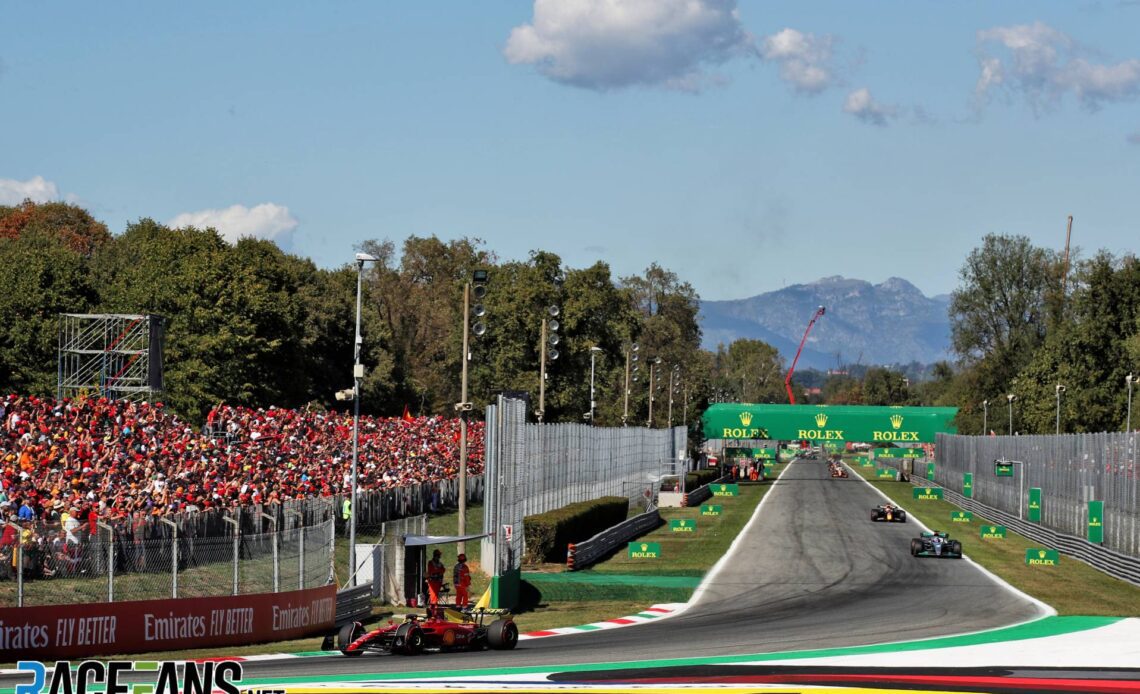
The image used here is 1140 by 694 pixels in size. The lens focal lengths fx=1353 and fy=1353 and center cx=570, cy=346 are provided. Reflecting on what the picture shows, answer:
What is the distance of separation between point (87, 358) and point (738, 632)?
161 feet

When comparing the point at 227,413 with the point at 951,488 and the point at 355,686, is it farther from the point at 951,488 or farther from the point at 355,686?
the point at 951,488

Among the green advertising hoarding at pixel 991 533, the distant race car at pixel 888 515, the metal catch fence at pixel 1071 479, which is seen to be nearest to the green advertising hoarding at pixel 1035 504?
the metal catch fence at pixel 1071 479

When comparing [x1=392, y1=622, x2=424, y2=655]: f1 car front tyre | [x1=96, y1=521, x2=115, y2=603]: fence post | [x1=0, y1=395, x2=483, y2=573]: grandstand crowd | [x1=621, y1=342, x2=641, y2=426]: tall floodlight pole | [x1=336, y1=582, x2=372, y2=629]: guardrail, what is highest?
[x1=621, y1=342, x2=641, y2=426]: tall floodlight pole

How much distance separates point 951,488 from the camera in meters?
99.0

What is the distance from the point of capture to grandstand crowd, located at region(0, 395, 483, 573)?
30141 millimetres

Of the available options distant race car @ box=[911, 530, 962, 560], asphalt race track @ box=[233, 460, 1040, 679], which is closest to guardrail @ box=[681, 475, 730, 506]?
asphalt race track @ box=[233, 460, 1040, 679]

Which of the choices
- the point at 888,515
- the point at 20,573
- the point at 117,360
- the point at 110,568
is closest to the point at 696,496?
the point at 888,515

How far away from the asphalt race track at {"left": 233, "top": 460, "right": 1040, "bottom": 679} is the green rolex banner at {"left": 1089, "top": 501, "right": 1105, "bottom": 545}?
603 centimetres

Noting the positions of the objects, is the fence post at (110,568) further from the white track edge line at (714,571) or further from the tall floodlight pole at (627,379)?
the tall floodlight pole at (627,379)

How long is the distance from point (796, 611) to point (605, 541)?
1637 centimetres

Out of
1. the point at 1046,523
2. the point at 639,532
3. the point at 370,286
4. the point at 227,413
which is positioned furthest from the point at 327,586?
the point at 370,286

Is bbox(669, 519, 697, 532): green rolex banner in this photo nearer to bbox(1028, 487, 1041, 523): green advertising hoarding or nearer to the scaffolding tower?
bbox(1028, 487, 1041, 523): green advertising hoarding

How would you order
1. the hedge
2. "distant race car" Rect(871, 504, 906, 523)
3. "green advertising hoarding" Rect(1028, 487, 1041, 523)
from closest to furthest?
Result: the hedge
"green advertising hoarding" Rect(1028, 487, 1041, 523)
"distant race car" Rect(871, 504, 906, 523)

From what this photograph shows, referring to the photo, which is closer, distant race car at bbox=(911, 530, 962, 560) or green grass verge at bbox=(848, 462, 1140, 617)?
green grass verge at bbox=(848, 462, 1140, 617)
